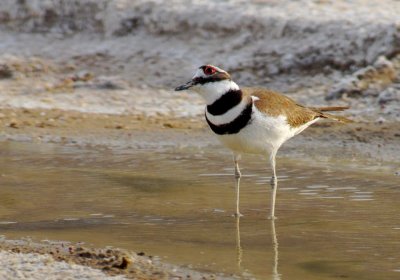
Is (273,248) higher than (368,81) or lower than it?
lower

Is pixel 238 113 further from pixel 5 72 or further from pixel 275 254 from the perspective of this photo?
pixel 5 72

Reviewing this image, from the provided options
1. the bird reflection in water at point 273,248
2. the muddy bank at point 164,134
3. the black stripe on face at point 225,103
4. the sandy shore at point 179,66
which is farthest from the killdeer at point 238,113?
the muddy bank at point 164,134

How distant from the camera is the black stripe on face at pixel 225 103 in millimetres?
8141

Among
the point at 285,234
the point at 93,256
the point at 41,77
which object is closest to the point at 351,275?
the point at 285,234

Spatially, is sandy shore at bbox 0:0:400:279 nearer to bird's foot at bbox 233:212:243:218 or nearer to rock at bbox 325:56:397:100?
rock at bbox 325:56:397:100

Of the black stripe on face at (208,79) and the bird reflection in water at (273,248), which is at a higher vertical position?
the black stripe on face at (208,79)

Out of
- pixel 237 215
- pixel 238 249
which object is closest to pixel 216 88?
pixel 237 215

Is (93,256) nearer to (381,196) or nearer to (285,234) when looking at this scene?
(285,234)

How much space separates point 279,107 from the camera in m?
8.58

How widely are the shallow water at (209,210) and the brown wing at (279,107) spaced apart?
0.60 m

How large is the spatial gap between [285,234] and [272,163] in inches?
49.9

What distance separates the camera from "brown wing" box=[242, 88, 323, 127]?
8.40 meters

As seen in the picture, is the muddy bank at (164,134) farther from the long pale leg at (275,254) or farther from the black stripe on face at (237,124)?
the long pale leg at (275,254)

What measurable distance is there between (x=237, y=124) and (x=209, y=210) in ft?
2.42
